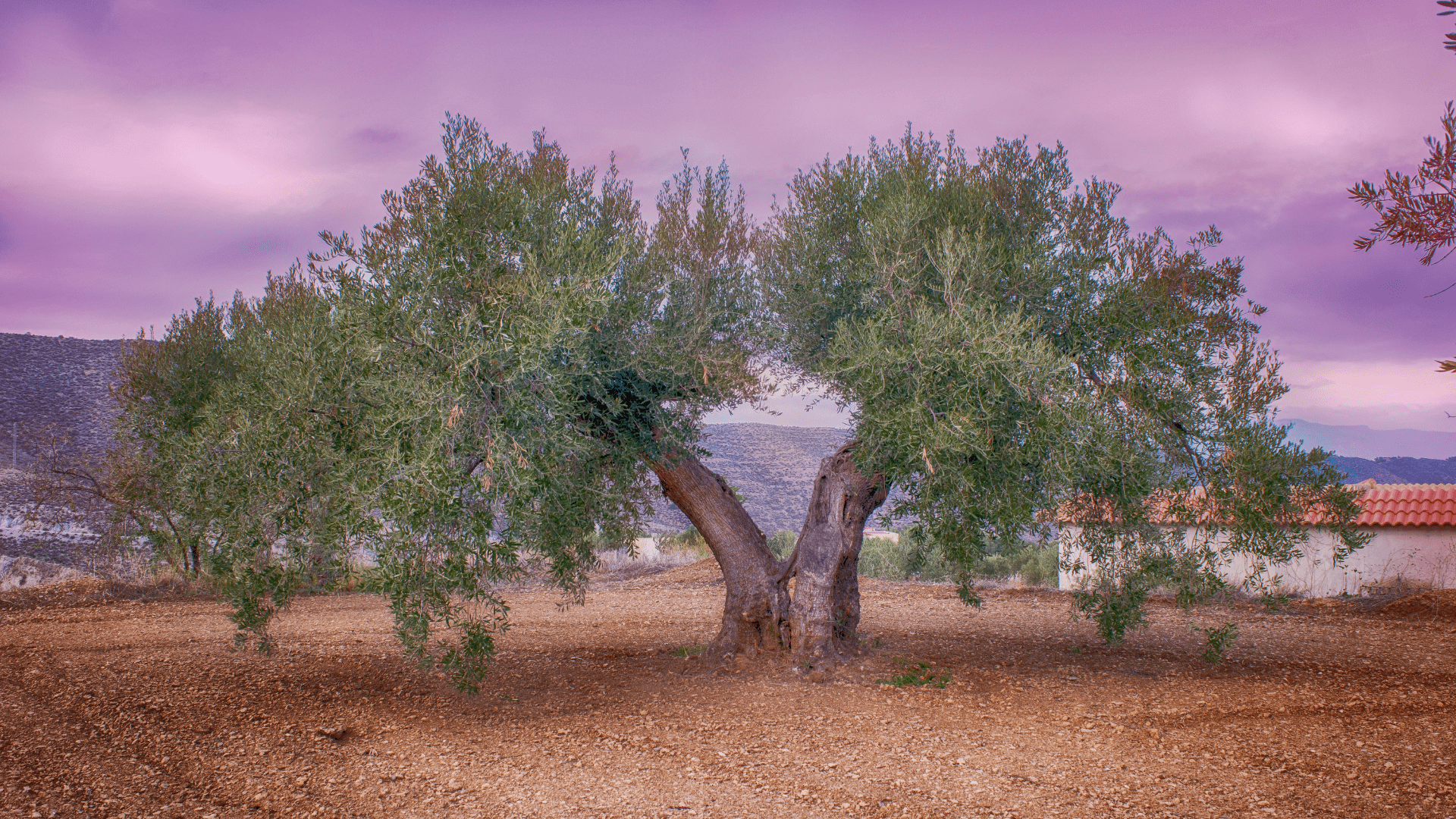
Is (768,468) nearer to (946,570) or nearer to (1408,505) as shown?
(946,570)

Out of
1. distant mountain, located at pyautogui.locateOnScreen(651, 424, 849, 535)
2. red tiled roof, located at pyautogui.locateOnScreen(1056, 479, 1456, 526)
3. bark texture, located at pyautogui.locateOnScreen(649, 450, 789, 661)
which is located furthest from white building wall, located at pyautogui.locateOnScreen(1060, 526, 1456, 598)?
distant mountain, located at pyautogui.locateOnScreen(651, 424, 849, 535)

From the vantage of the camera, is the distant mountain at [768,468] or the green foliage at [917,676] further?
the distant mountain at [768,468]

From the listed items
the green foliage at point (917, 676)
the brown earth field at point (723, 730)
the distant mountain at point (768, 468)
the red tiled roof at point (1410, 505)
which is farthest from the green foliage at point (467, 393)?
the distant mountain at point (768, 468)

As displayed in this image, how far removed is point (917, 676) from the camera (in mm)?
9633

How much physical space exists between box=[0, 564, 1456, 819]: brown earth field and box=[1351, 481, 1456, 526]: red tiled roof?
293 inches

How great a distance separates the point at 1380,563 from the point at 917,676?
16.0 metres

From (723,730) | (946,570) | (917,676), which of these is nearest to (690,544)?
(946,570)

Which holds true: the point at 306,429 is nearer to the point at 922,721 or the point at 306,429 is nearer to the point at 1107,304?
the point at 922,721

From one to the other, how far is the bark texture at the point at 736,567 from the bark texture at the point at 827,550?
0.33m

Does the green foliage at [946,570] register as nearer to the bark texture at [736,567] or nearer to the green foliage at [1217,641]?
the green foliage at [1217,641]

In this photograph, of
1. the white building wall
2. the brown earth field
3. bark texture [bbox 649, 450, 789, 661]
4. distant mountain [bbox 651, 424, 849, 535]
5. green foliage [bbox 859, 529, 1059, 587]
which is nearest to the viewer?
the brown earth field

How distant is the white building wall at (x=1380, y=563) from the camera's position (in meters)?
17.9

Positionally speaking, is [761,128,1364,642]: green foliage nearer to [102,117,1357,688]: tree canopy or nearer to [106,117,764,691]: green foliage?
[102,117,1357,688]: tree canopy

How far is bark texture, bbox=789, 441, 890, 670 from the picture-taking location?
9688 millimetres
